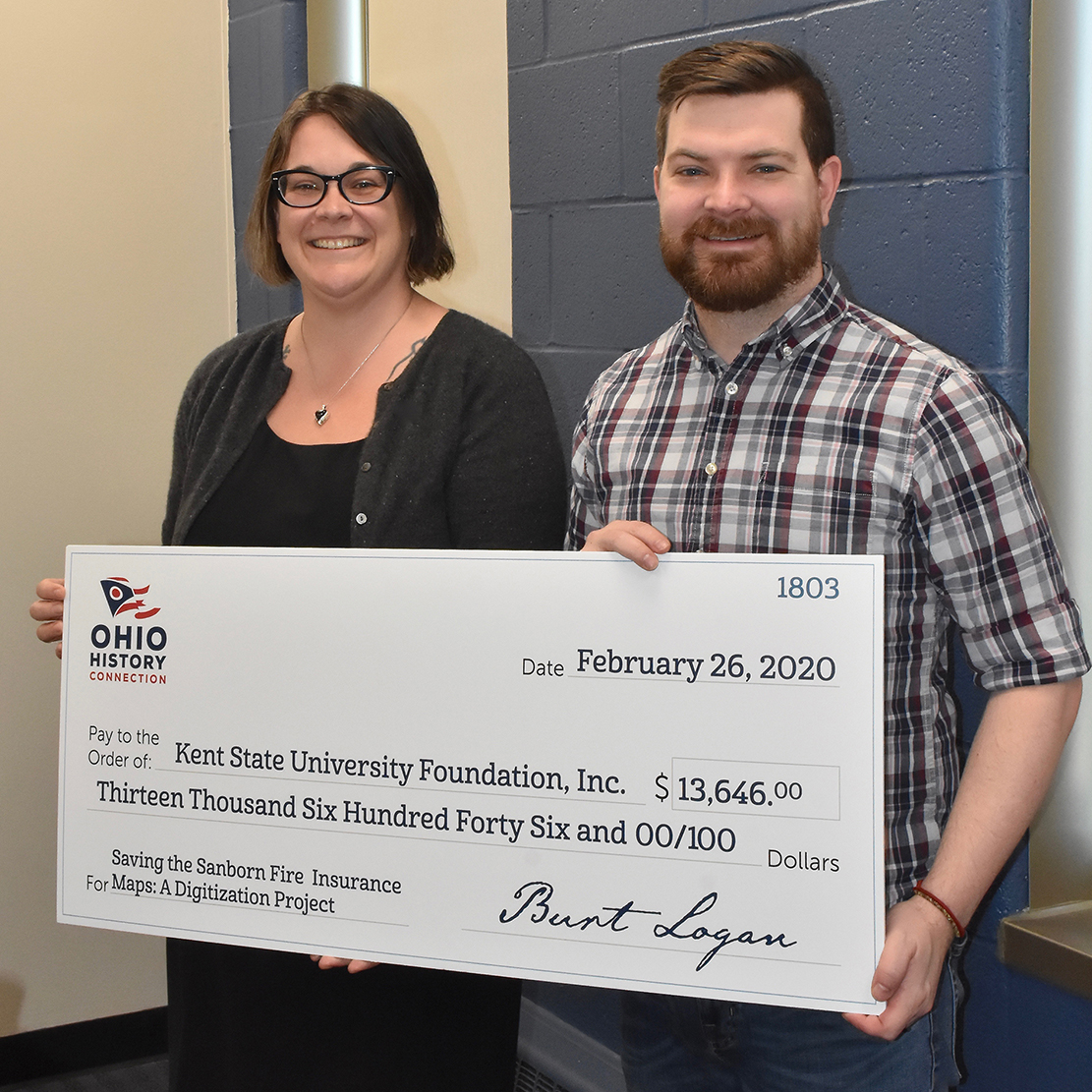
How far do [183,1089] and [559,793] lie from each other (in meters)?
0.74

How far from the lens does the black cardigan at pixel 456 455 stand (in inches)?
53.3

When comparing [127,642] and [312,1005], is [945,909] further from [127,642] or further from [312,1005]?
[127,642]

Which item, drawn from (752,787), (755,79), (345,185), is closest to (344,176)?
(345,185)

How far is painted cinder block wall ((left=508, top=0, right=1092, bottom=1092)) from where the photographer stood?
4.46ft

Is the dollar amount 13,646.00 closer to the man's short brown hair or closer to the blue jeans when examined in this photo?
the blue jeans

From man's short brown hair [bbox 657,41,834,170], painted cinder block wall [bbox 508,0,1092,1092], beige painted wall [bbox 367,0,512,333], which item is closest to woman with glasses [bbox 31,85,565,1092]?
man's short brown hair [bbox 657,41,834,170]

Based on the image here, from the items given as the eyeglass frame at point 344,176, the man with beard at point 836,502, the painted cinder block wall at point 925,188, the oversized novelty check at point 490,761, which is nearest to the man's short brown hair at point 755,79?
the man with beard at point 836,502

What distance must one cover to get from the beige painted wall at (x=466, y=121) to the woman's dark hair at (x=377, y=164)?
70 cm

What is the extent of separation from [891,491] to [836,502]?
52mm

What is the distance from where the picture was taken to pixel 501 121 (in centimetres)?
218

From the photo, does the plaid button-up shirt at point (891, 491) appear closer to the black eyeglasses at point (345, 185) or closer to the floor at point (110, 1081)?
the black eyeglasses at point (345, 185)

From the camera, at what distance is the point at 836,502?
1.12 meters

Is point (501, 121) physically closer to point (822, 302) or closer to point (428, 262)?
point (428, 262)

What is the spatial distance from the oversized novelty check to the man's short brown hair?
0.48m
